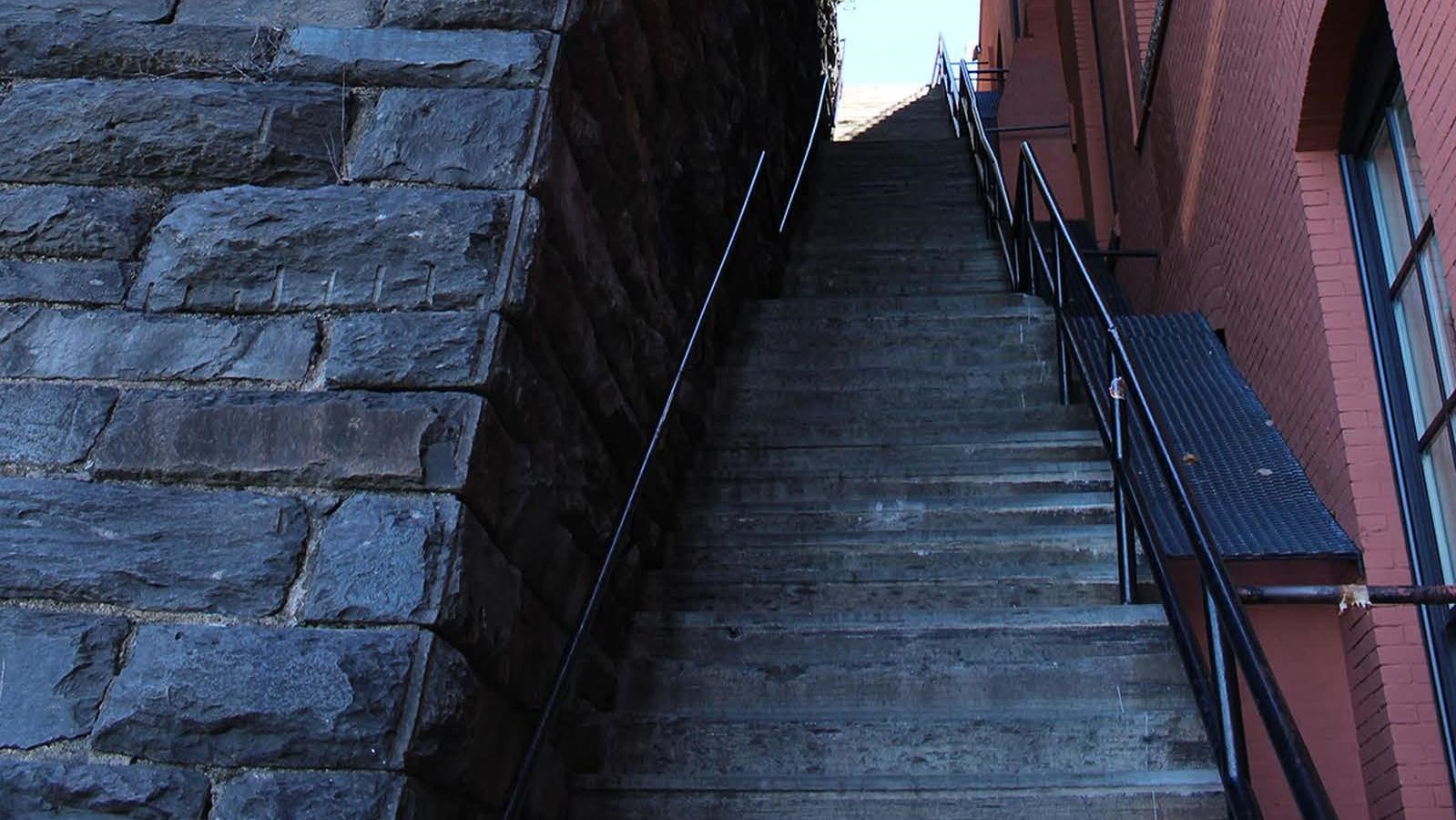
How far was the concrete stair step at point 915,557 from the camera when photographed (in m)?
3.86

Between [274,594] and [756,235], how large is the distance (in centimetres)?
480

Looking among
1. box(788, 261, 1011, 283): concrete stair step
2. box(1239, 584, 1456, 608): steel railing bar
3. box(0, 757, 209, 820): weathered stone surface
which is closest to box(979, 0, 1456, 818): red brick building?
box(1239, 584, 1456, 608): steel railing bar

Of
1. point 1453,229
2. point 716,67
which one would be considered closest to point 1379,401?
point 1453,229

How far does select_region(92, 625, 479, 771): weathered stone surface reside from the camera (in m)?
1.97

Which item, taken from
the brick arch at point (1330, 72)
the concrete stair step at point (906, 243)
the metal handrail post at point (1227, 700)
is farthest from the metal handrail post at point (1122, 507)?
the concrete stair step at point (906, 243)

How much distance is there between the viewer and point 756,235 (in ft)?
21.8

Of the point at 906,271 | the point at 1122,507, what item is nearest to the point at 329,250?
the point at 1122,507

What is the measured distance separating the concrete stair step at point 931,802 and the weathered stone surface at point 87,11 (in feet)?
6.46

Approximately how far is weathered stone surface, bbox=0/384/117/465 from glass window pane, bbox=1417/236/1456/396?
3.06m

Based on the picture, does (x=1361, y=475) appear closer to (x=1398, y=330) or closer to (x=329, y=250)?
(x=1398, y=330)

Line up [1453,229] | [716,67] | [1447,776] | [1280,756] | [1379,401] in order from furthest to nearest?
[716,67] → [1379,401] → [1447,776] → [1453,229] → [1280,756]

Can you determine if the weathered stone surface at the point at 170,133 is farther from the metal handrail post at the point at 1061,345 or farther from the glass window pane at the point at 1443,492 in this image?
the metal handrail post at the point at 1061,345

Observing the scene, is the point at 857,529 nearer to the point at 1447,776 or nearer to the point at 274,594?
the point at 1447,776

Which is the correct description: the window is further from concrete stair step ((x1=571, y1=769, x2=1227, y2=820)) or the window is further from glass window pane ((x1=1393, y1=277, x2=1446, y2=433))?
concrete stair step ((x1=571, y1=769, x2=1227, y2=820))
